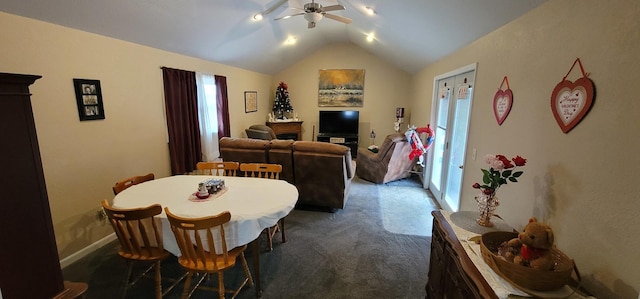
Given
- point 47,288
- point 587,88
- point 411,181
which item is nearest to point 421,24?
point 587,88

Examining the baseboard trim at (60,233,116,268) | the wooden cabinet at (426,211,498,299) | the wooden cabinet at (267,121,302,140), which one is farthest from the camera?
the wooden cabinet at (267,121,302,140)

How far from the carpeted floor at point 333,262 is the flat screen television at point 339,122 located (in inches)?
149

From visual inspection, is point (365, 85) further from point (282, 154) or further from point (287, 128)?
point (282, 154)

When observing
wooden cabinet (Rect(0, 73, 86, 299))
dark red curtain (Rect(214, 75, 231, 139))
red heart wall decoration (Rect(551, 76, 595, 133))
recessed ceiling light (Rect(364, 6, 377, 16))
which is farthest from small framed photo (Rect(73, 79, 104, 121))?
red heart wall decoration (Rect(551, 76, 595, 133))

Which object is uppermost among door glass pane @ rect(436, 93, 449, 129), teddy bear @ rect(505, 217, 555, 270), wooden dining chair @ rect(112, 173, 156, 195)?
door glass pane @ rect(436, 93, 449, 129)

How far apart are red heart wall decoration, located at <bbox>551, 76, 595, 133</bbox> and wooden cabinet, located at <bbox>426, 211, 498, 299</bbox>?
844 millimetres

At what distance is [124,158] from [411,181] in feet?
15.1

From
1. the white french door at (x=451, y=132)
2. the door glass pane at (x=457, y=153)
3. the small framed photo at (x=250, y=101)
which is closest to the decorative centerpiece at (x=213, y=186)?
the white french door at (x=451, y=132)

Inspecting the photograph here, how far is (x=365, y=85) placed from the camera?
726 cm

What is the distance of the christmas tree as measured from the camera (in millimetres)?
7138

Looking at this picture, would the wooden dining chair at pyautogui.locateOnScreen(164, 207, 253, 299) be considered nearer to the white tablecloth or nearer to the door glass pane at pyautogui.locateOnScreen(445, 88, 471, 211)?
the white tablecloth

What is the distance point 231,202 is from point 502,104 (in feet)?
7.57

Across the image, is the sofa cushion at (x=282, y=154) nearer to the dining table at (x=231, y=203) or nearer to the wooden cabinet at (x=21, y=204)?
the dining table at (x=231, y=203)

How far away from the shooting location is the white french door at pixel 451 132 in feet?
10.2
